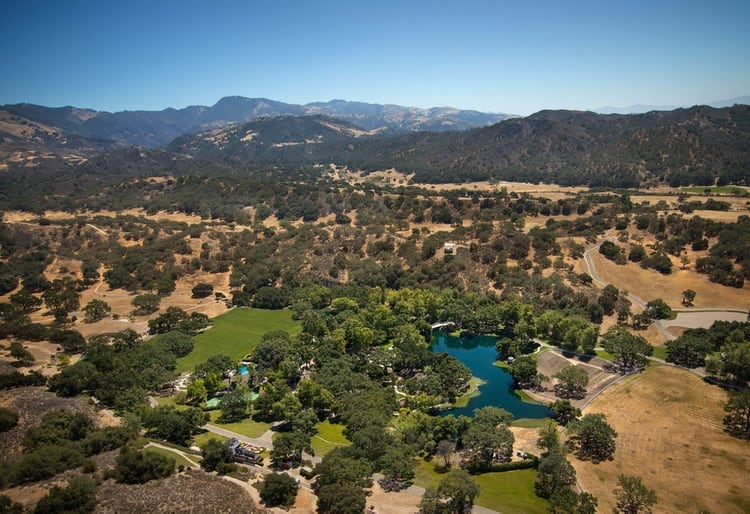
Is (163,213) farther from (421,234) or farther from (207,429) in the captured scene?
(207,429)

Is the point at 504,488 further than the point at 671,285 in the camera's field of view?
No

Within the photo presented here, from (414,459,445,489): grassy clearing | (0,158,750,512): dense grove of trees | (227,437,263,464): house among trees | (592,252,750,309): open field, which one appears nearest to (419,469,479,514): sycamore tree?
(0,158,750,512): dense grove of trees

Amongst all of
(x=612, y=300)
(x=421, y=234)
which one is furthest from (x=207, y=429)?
(x=421, y=234)

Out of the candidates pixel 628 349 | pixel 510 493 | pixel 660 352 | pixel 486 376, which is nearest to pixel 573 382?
pixel 628 349

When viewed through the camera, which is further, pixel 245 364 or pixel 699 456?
pixel 245 364

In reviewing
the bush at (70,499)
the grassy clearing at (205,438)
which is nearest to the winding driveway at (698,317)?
the grassy clearing at (205,438)

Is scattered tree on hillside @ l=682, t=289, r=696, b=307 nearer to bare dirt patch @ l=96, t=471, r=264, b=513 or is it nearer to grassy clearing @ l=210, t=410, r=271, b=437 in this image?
grassy clearing @ l=210, t=410, r=271, b=437

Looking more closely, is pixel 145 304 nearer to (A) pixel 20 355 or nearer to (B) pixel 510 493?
(A) pixel 20 355
